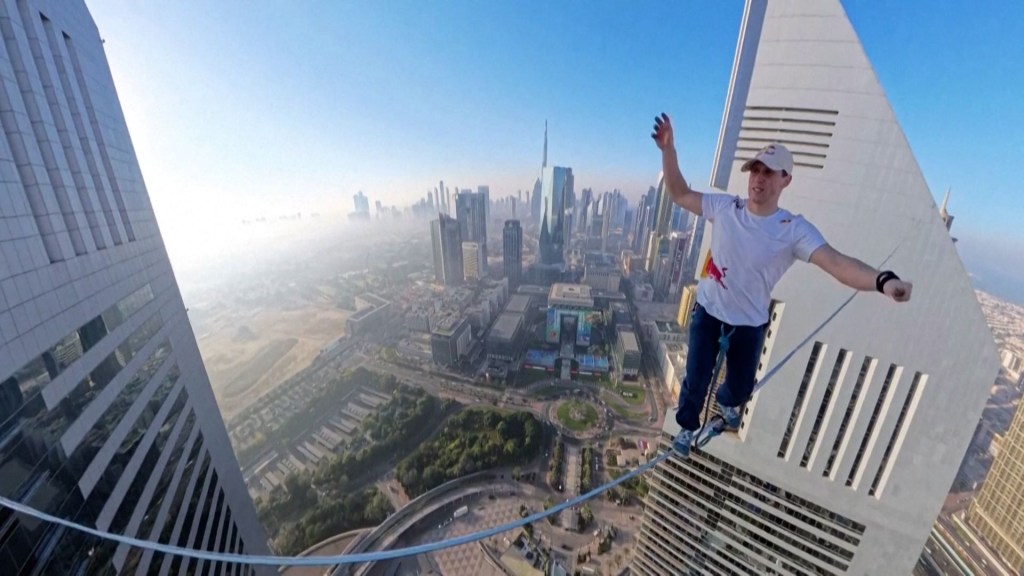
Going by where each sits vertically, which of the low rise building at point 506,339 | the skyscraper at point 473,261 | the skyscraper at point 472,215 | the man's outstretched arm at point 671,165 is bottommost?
the low rise building at point 506,339

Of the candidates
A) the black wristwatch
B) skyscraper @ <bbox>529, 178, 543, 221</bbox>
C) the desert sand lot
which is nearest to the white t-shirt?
the black wristwatch

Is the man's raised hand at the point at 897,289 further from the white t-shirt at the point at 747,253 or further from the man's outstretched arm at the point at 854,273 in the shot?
the white t-shirt at the point at 747,253

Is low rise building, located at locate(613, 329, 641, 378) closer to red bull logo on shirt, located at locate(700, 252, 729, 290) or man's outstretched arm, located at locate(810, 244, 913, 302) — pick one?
red bull logo on shirt, located at locate(700, 252, 729, 290)

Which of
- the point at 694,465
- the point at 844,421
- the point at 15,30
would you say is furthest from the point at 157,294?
the point at 844,421

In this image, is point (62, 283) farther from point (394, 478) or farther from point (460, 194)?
point (460, 194)

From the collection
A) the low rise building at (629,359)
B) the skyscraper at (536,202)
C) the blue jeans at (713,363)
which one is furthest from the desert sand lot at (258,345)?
the skyscraper at (536,202)

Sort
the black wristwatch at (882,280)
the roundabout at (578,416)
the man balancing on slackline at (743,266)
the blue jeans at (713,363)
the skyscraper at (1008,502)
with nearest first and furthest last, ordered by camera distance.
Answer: the black wristwatch at (882,280)
the man balancing on slackline at (743,266)
the blue jeans at (713,363)
the skyscraper at (1008,502)
the roundabout at (578,416)
